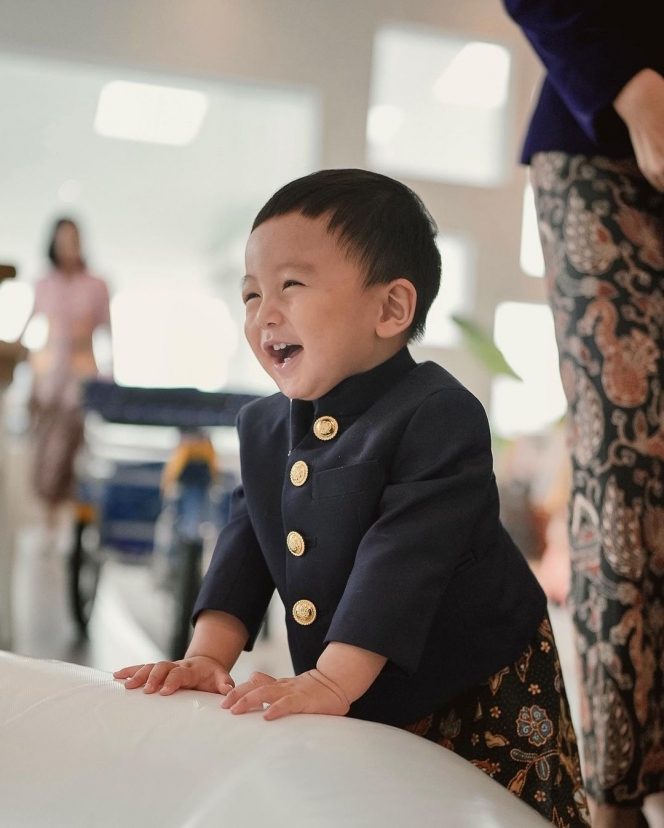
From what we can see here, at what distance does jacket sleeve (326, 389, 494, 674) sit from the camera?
77 cm

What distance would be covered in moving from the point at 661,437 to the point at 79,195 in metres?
11.2

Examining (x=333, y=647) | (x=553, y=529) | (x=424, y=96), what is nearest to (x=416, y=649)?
(x=333, y=647)

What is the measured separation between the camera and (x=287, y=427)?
0.99m

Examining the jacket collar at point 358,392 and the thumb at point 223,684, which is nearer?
the thumb at point 223,684

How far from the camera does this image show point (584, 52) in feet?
3.76

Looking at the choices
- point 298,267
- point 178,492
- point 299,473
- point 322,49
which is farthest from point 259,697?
point 322,49

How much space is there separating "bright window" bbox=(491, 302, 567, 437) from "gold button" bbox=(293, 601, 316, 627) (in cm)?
572

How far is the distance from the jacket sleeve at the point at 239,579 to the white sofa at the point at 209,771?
0.27 m

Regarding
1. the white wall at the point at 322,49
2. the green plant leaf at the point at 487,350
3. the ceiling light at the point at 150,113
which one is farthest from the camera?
the ceiling light at the point at 150,113

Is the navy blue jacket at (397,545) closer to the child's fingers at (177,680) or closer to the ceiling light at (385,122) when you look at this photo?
the child's fingers at (177,680)

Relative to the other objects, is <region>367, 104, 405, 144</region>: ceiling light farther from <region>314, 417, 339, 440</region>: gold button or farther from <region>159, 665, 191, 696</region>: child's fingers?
<region>159, 665, 191, 696</region>: child's fingers

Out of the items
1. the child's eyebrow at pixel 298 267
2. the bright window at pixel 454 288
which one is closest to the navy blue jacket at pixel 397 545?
the child's eyebrow at pixel 298 267

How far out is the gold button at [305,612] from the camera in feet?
2.89

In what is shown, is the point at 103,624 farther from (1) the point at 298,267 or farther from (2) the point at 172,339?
(2) the point at 172,339
